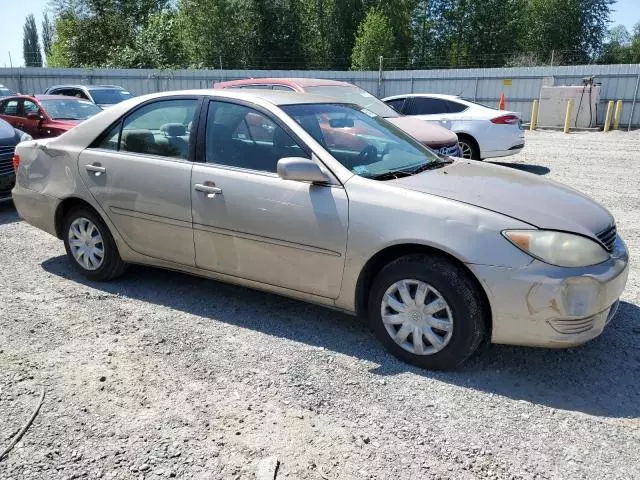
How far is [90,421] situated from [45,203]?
2642 millimetres

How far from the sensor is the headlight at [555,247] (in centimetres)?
301

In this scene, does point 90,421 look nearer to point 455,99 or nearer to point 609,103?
point 455,99

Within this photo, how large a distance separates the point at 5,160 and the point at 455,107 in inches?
311

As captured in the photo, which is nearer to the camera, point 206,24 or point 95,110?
point 95,110

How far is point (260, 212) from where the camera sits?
12.2 feet

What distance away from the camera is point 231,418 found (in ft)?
9.61

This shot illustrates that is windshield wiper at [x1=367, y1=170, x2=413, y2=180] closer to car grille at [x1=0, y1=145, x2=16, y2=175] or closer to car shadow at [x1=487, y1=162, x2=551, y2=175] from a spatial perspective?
car grille at [x1=0, y1=145, x2=16, y2=175]

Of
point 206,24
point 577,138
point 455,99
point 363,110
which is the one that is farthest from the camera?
point 206,24

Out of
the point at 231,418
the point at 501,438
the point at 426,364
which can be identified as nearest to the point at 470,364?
the point at 426,364

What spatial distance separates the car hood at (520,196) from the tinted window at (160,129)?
1.70m

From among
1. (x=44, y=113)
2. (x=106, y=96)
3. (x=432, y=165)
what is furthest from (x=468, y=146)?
(x=106, y=96)

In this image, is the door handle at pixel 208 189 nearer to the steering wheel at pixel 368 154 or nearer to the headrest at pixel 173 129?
the headrest at pixel 173 129

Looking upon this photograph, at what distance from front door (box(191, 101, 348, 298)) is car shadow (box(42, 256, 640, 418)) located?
385 millimetres

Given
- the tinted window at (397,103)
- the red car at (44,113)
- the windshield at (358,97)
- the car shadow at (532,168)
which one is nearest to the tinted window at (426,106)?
the tinted window at (397,103)
